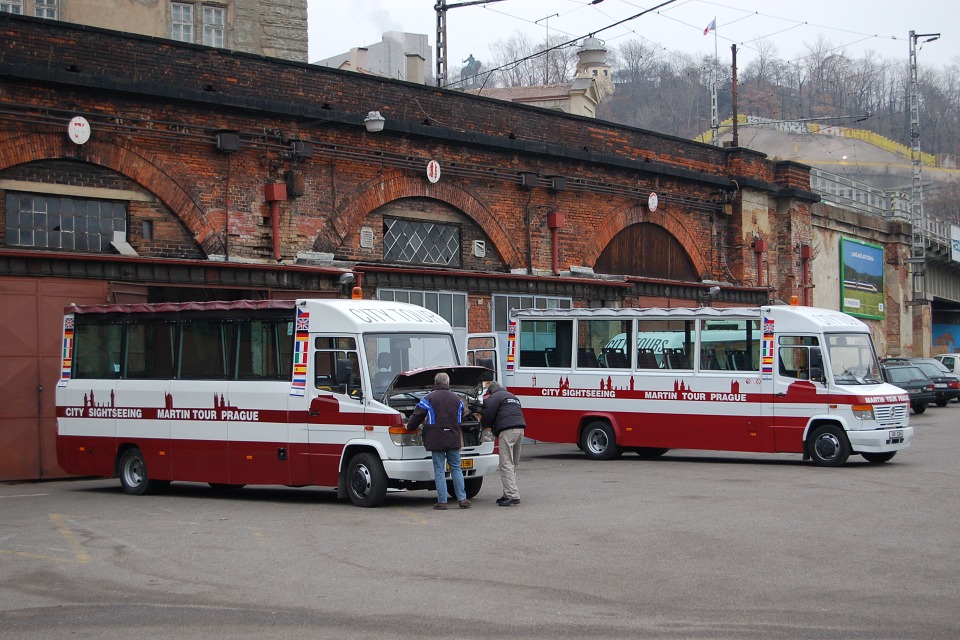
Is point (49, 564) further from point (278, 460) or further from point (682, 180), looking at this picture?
point (682, 180)

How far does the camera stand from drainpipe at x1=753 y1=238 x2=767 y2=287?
36.2 m

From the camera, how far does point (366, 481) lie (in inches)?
593

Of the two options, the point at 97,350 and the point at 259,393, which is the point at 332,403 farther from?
the point at 97,350

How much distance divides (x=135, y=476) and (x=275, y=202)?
23.9ft

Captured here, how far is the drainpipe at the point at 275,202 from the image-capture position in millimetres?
23047

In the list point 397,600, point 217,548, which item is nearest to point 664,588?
point 397,600

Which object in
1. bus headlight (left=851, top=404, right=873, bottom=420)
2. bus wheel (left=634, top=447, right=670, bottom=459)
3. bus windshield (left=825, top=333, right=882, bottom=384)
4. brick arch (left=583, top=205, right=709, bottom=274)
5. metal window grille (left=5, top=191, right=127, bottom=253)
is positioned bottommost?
bus wheel (left=634, top=447, right=670, bottom=459)

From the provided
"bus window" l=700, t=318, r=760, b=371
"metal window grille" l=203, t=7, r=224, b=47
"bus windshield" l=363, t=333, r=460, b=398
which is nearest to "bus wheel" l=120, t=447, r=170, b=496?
"bus windshield" l=363, t=333, r=460, b=398

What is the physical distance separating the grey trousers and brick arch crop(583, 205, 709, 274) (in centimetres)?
1569

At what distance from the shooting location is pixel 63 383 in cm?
1838

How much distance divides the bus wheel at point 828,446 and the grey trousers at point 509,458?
24.1 feet

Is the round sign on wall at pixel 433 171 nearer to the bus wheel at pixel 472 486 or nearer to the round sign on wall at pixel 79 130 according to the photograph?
the round sign on wall at pixel 79 130

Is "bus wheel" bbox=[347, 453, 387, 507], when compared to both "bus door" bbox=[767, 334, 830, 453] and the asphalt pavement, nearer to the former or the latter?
the asphalt pavement

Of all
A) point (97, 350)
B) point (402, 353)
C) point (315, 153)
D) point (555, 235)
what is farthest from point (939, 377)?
point (97, 350)
